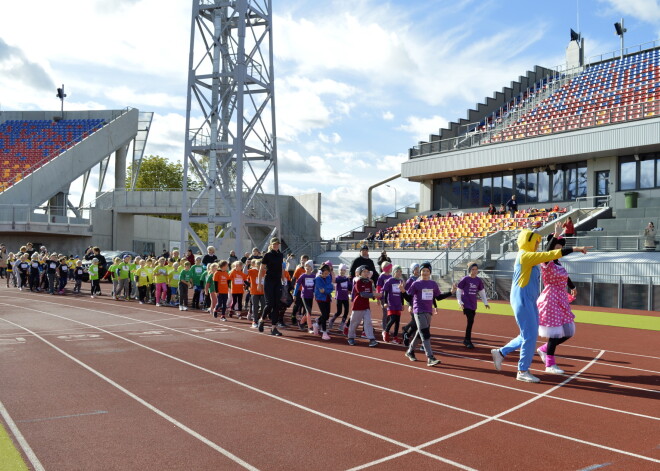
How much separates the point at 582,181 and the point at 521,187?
3724 millimetres

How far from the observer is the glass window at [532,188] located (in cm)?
3344

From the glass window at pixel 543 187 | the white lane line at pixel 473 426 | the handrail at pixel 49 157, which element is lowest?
the white lane line at pixel 473 426

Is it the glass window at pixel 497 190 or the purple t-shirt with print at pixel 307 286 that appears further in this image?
the glass window at pixel 497 190

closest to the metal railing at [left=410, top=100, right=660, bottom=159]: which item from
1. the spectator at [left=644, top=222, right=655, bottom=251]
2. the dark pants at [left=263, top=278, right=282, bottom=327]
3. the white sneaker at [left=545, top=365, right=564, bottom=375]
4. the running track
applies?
the spectator at [left=644, top=222, right=655, bottom=251]

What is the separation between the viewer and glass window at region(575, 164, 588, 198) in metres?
31.0

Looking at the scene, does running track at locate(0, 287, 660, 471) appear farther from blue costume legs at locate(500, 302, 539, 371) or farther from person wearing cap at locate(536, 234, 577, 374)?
person wearing cap at locate(536, 234, 577, 374)

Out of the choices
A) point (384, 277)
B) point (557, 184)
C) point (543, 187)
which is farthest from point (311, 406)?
point (543, 187)

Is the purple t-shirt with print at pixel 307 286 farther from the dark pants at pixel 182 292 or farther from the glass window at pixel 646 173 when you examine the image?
the glass window at pixel 646 173

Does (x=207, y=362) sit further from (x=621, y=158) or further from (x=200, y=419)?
(x=621, y=158)

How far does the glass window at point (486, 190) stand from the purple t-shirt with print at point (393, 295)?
25142 mm

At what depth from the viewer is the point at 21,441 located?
5672mm

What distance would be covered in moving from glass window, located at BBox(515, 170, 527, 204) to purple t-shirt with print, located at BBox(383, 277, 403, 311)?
948 inches

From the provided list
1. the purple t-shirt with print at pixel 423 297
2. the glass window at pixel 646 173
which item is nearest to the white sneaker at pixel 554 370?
the purple t-shirt with print at pixel 423 297

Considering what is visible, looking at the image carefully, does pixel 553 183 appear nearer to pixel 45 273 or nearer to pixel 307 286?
pixel 307 286
